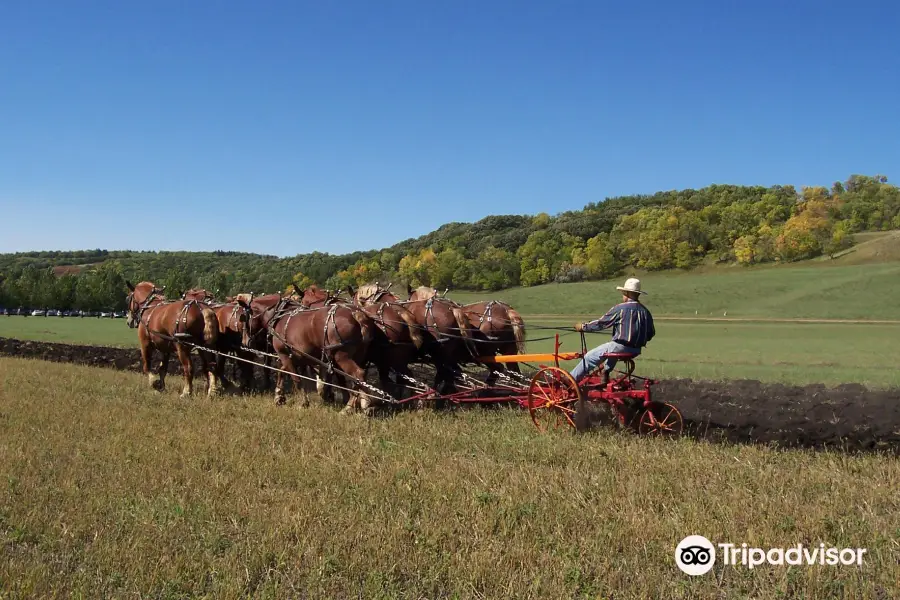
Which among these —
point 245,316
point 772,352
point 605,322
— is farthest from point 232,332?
point 772,352

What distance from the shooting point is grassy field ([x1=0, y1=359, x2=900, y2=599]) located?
14.1 ft

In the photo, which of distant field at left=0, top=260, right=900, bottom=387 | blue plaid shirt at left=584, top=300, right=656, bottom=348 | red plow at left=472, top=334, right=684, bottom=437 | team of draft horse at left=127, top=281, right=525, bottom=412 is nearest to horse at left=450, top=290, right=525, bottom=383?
team of draft horse at left=127, top=281, right=525, bottom=412

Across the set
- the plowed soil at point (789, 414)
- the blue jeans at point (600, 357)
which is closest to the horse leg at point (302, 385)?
the blue jeans at point (600, 357)

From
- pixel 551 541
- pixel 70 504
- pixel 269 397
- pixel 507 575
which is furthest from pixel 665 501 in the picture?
pixel 269 397

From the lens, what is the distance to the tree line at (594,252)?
252 ft

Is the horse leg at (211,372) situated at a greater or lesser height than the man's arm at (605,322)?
lesser

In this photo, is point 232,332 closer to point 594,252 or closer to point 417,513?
Answer: point 417,513

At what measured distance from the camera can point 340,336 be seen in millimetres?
11500

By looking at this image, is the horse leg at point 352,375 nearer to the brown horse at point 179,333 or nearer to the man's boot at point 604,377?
the brown horse at point 179,333

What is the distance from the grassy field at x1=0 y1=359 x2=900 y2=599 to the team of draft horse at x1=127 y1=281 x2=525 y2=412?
9.61 ft

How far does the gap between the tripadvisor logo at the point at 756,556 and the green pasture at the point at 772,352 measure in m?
5.66

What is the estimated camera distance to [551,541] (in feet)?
16.1

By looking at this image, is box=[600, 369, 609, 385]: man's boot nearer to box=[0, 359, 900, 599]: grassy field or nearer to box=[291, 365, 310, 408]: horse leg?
box=[0, 359, 900, 599]: grassy field

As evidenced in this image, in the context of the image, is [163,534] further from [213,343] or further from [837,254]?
[837,254]
